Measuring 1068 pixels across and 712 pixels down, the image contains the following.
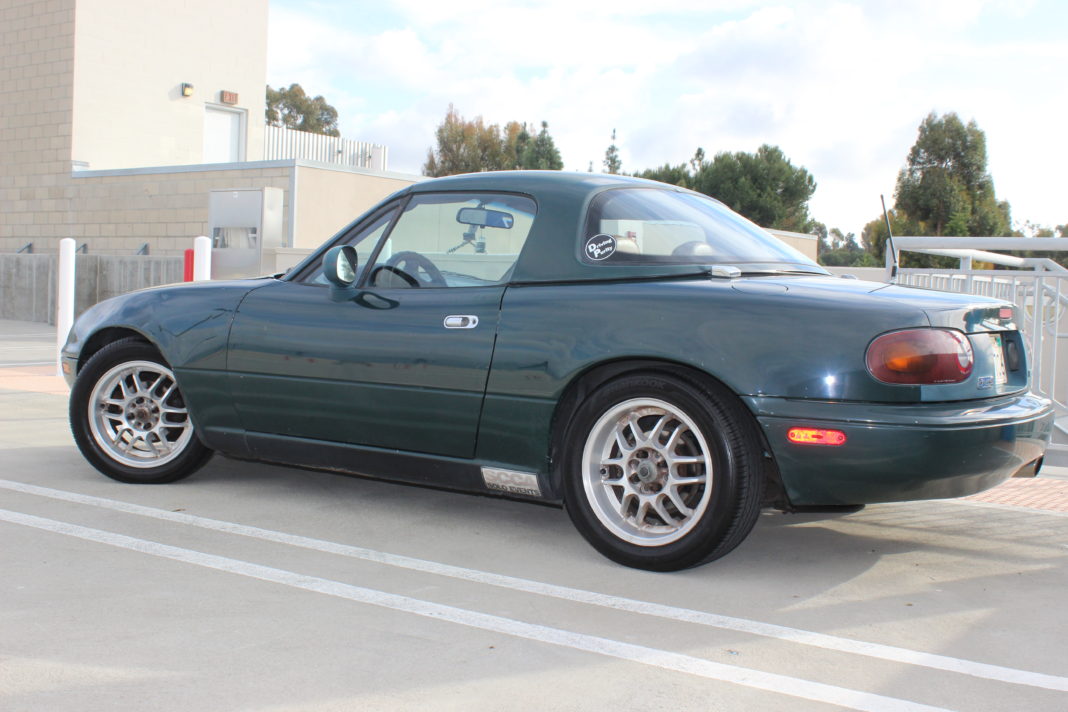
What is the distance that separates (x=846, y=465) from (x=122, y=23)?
22.3 m

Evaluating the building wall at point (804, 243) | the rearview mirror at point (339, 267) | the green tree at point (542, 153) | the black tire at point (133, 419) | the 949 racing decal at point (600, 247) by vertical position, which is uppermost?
the green tree at point (542, 153)

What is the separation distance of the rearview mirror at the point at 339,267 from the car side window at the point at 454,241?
0.29 feet

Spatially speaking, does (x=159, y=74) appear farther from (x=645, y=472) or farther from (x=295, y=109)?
(x=295, y=109)

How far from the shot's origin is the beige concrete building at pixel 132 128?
19.6 meters

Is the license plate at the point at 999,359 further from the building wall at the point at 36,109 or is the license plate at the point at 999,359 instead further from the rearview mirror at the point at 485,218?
the building wall at the point at 36,109

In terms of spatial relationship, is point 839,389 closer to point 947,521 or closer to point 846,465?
point 846,465

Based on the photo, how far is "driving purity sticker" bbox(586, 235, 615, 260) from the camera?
4.37 meters

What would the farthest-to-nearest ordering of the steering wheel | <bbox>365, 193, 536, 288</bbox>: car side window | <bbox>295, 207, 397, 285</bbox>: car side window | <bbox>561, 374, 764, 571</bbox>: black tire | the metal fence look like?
the metal fence, <bbox>295, 207, 397, 285</bbox>: car side window, the steering wheel, <bbox>365, 193, 536, 288</bbox>: car side window, <bbox>561, 374, 764, 571</bbox>: black tire

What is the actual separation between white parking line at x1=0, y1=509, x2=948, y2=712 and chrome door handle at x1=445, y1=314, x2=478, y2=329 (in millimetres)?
1132

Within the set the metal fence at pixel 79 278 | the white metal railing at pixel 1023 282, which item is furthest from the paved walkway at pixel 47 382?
the metal fence at pixel 79 278

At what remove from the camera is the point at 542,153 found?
200ft

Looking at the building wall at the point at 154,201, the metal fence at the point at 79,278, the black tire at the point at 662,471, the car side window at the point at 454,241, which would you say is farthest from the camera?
the building wall at the point at 154,201

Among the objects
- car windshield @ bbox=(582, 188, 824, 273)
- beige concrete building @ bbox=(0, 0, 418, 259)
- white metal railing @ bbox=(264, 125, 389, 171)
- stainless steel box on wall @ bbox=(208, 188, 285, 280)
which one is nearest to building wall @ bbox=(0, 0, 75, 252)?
beige concrete building @ bbox=(0, 0, 418, 259)

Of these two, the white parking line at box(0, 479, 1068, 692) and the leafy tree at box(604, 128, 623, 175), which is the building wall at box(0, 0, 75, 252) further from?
the leafy tree at box(604, 128, 623, 175)
